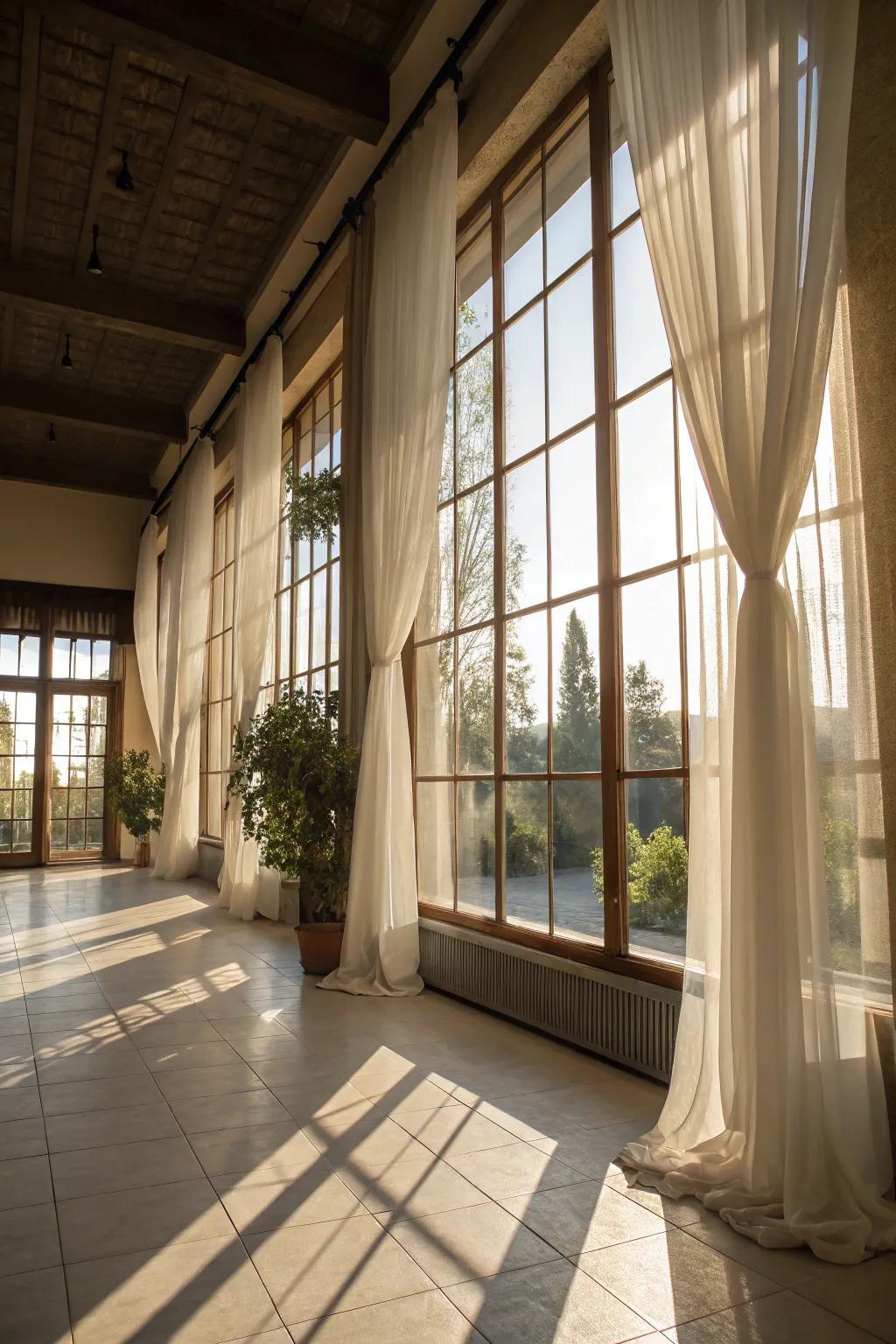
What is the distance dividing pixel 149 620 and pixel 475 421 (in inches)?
325

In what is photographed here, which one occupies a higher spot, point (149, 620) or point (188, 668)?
point (149, 620)

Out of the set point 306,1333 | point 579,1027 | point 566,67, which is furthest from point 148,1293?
point 566,67

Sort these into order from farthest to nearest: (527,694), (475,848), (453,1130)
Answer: (475,848) < (527,694) < (453,1130)

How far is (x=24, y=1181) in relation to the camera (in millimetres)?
2566

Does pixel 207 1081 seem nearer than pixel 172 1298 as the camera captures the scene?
No

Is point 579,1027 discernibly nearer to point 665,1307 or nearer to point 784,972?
point 784,972

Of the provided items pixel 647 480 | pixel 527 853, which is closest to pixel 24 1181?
pixel 527 853

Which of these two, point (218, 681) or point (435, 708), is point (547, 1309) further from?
point (218, 681)

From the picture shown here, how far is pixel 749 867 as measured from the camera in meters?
2.49

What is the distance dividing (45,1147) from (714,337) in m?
3.08

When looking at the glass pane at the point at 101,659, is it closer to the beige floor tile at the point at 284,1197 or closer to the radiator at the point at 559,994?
the radiator at the point at 559,994

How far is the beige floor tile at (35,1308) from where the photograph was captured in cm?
183

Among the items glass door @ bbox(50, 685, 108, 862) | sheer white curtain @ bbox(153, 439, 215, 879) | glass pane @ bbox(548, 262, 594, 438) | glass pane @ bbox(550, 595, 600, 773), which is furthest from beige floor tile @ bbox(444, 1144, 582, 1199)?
glass door @ bbox(50, 685, 108, 862)

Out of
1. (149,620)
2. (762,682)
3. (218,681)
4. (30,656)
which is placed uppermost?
(149,620)
